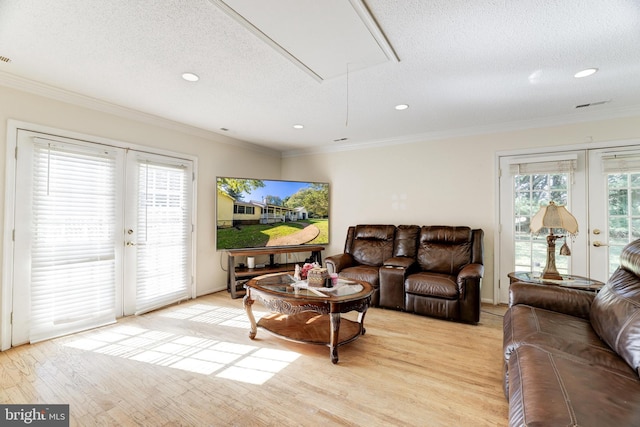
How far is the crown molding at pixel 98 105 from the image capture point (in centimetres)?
245

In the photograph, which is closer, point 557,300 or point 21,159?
point 557,300

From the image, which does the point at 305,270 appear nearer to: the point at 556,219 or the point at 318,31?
the point at 318,31

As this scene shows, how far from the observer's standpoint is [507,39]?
1862 mm

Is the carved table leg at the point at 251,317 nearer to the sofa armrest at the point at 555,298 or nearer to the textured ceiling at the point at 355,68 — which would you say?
the textured ceiling at the point at 355,68

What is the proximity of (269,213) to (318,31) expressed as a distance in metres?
2.90

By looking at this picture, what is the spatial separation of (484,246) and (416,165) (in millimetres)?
1454

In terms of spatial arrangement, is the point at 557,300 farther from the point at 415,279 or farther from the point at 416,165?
the point at 416,165

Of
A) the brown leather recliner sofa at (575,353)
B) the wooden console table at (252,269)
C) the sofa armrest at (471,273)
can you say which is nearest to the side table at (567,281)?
the sofa armrest at (471,273)

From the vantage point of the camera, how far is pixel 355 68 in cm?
224

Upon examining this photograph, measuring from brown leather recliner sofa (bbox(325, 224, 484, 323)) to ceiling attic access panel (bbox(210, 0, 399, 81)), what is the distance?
185 cm

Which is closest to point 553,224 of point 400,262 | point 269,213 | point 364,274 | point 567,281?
point 567,281

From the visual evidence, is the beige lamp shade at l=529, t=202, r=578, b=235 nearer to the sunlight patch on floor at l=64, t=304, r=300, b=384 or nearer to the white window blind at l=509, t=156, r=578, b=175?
the white window blind at l=509, t=156, r=578, b=175

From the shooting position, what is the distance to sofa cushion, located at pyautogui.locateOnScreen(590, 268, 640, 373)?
4.47 ft

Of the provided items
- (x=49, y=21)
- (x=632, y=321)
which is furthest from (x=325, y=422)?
(x=49, y=21)
